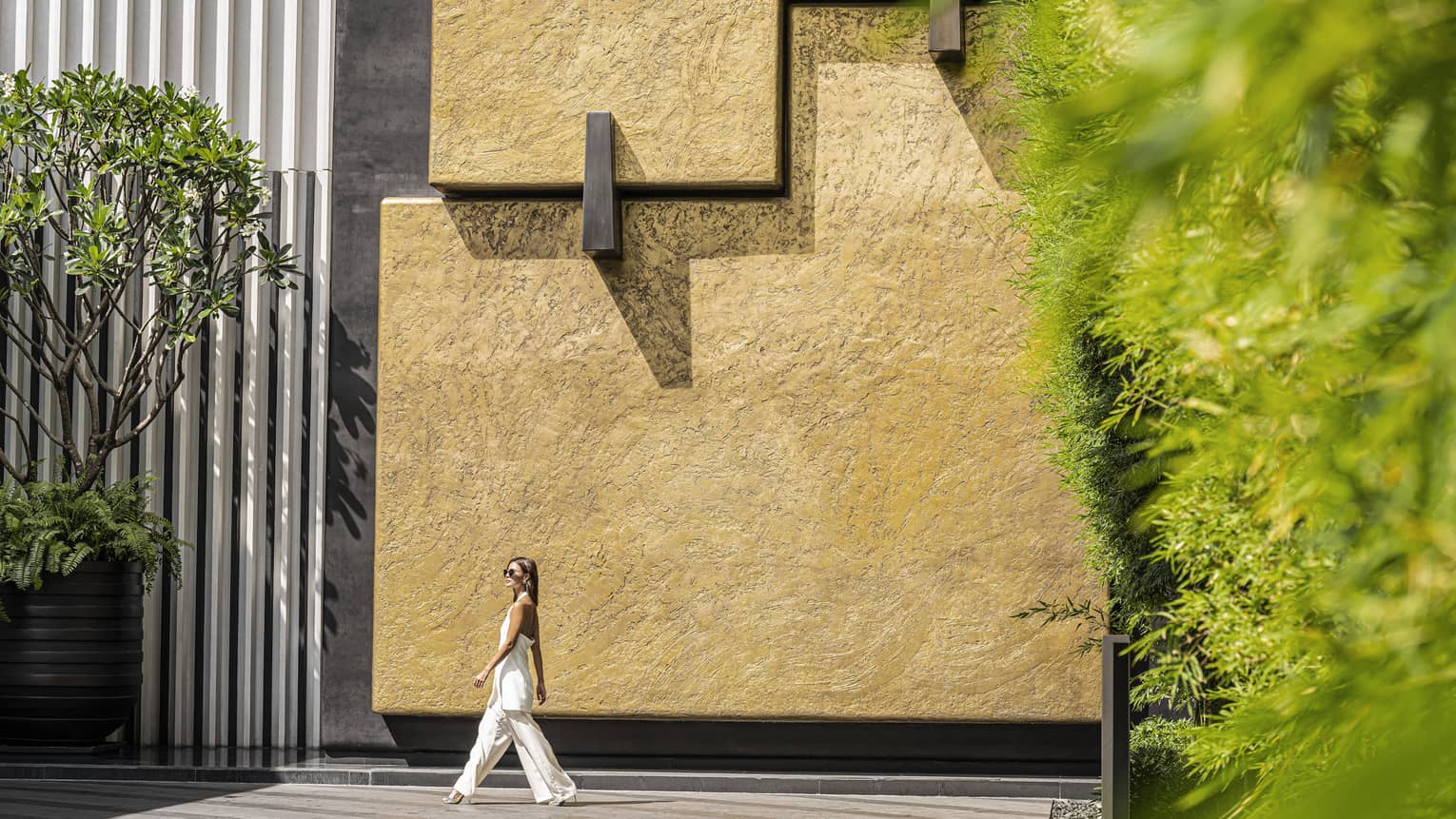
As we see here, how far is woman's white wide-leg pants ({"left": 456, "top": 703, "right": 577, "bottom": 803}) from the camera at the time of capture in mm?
8523

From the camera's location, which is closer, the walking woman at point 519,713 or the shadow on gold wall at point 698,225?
the walking woman at point 519,713

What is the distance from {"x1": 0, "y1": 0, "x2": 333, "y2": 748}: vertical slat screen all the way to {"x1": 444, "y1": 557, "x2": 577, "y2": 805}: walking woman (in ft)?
6.94

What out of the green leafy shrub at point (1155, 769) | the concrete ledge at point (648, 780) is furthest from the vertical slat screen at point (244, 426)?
the green leafy shrub at point (1155, 769)

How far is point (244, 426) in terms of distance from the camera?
1039cm

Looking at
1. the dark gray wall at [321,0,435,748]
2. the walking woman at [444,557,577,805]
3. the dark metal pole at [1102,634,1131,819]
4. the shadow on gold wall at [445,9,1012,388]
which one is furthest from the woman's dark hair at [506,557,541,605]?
the dark metal pole at [1102,634,1131,819]

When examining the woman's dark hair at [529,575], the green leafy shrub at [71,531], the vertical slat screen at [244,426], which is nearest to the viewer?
the woman's dark hair at [529,575]

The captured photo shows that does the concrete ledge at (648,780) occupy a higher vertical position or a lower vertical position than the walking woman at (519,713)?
lower

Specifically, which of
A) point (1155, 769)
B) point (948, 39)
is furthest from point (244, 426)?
point (1155, 769)

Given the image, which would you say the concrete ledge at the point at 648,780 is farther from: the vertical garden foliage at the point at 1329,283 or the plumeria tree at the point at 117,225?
the vertical garden foliage at the point at 1329,283

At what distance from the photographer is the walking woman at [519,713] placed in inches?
336

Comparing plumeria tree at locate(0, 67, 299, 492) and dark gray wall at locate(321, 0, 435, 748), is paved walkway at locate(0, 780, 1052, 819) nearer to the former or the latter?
dark gray wall at locate(321, 0, 435, 748)

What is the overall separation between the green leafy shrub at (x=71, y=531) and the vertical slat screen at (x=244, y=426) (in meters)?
0.54

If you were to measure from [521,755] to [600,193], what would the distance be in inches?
142

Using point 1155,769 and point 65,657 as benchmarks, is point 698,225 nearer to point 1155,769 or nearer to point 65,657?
point 1155,769
